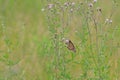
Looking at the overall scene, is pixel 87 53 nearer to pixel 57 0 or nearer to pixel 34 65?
pixel 57 0

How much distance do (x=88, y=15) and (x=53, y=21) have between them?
280mm

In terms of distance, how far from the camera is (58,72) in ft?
12.6

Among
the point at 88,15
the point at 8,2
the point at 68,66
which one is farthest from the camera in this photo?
the point at 8,2

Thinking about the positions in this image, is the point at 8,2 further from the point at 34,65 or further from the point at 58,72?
the point at 58,72

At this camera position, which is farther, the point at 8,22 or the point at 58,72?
the point at 8,22

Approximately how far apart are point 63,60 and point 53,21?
301 millimetres

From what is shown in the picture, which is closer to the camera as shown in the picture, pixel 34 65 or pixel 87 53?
pixel 87 53

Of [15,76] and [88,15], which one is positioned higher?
[88,15]

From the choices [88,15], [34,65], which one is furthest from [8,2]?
[88,15]

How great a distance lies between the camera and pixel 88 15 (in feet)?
11.9

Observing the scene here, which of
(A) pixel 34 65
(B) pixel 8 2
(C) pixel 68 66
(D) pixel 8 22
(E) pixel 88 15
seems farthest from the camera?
(B) pixel 8 2

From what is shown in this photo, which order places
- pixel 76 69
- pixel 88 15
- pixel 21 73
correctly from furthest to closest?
pixel 76 69 < pixel 21 73 < pixel 88 15

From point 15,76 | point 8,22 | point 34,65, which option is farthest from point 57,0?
point 8,22

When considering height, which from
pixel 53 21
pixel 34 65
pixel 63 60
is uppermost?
pixel 53 21
